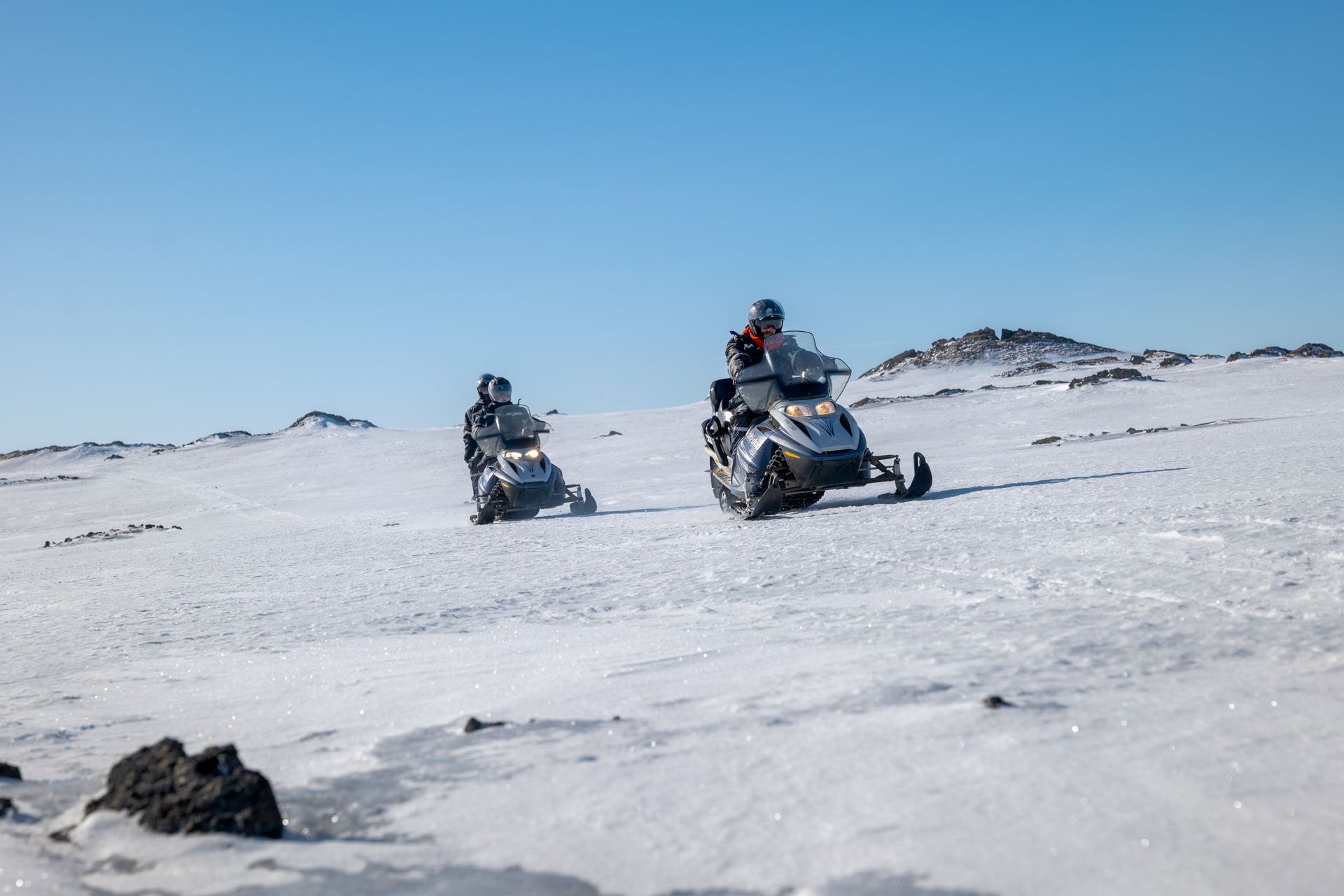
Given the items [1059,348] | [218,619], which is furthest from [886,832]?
[1059,348]

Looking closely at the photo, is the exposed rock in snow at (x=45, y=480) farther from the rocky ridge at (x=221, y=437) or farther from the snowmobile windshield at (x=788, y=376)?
the snowmobile windshield at (x=788, y=376)

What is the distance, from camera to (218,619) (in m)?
5.64

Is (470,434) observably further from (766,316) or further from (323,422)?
(323,422)

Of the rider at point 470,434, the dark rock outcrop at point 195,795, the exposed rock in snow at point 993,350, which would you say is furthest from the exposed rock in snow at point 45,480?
the dark rock outcrop at point 195,795

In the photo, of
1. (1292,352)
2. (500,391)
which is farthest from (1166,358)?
(500,391)

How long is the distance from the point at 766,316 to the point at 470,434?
5.69 meters

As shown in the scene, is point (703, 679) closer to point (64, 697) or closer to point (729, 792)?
point (729, 792)

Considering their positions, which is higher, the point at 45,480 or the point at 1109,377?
the point at 45,480

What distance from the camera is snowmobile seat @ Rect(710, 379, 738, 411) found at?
10.9 meters

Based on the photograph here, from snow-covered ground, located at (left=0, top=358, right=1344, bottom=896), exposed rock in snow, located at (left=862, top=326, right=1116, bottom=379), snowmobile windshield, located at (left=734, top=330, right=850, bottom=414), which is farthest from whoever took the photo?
exposed rock in snow, located at (left=862, top=326, right=1116, bottom=379)

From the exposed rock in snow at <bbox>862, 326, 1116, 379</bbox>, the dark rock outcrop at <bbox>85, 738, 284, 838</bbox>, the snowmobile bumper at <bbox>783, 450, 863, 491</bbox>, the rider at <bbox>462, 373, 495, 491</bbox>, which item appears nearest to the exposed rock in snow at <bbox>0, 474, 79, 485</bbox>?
the rider at <bbox>462, 373, 495, 491</bbox>

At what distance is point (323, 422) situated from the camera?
159 ft

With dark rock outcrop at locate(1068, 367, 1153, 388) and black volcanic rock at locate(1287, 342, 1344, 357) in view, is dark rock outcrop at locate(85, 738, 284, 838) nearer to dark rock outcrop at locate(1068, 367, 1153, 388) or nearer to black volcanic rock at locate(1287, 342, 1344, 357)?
dark rock outcrop at locate(1068, 367, 1153, 388)

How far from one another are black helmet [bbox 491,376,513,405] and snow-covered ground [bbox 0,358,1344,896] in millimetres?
6922
